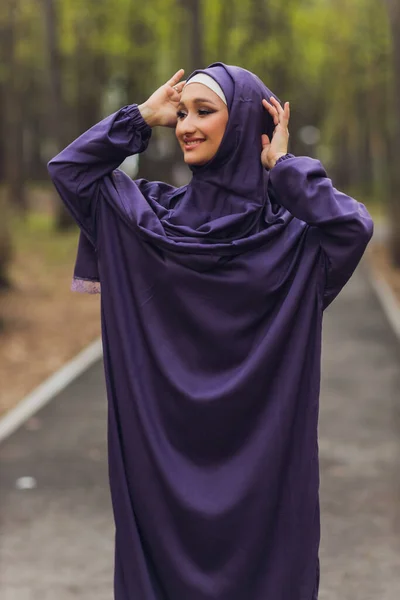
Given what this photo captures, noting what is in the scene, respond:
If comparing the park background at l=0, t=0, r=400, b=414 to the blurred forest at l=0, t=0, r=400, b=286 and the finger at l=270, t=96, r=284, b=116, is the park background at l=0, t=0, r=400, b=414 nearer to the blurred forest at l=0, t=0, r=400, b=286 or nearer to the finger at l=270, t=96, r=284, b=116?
the blurred forest at l=0, t=0, r=400, b=286

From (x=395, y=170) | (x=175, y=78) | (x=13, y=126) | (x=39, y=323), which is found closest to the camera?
(x=175, y=78)

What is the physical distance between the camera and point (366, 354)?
11336 mm

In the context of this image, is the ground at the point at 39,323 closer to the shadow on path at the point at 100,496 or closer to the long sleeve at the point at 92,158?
the shadow on path at the point at 100,496

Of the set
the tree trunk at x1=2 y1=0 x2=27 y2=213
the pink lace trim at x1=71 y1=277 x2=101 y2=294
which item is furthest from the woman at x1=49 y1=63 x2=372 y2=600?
the tree trunk at x1=2 y1=0 x2=27 y2=213

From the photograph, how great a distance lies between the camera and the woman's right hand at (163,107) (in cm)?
359

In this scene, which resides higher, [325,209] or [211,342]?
[325,209]

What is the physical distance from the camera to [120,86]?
39.6m

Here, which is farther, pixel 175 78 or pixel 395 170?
pixel 395 170

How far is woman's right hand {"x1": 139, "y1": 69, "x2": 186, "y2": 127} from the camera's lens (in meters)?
3.59

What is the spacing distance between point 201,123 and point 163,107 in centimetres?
23

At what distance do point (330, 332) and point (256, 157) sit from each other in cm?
965

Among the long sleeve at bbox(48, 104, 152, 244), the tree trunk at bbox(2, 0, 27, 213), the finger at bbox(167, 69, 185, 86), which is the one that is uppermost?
the finger at bbox(167, 69, 185, 86)

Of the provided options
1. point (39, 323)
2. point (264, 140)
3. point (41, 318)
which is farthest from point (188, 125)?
point (41, 318)

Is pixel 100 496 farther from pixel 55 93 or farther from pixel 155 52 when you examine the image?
pixel 155 52
